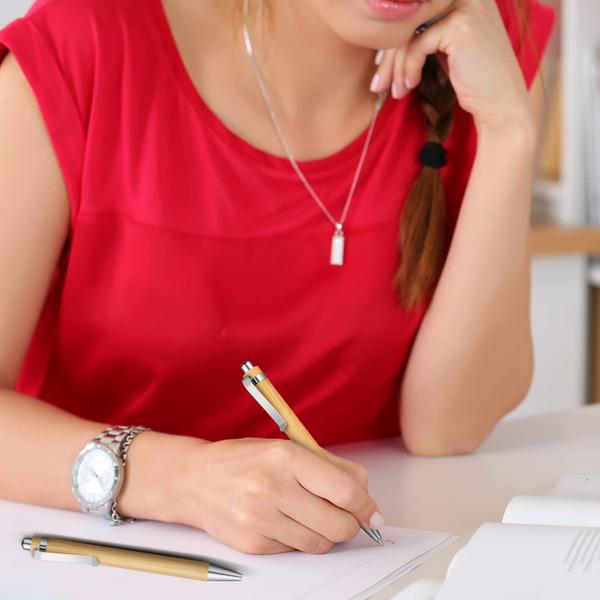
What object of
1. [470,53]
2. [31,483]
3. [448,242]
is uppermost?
[470,53]

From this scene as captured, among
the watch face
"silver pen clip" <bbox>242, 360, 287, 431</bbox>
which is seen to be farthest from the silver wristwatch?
"silver pen clip" <bbox>242, 360, 287, 431</bbox>

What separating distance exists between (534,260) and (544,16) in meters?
1.14

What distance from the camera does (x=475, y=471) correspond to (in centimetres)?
116

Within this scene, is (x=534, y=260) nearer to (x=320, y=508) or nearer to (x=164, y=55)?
(x=164, y=55)

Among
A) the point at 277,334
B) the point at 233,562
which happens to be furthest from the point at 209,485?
the point at 277,334

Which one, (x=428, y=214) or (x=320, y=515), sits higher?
(x=428, y=214)

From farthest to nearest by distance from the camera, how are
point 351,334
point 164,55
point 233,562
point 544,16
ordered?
1. point 544,16
2. point 351,334
3. point 164,55
4. point 233,562

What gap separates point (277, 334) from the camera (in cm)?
126

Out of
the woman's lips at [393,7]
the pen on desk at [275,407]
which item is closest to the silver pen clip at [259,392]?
the pen on desk at [275,407]

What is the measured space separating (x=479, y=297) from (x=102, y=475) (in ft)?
1.63

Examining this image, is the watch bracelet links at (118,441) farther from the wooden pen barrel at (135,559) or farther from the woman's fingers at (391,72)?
the woman's fingers at (391,72)

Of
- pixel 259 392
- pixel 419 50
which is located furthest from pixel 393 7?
pixel 259 392

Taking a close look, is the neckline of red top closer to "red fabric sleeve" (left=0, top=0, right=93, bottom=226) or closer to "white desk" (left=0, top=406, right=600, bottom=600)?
"red fabric sleeve" (left=0, top=0, right=93, bottom=226)

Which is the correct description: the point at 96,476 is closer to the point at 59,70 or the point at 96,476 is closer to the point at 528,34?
the point at 59,70
